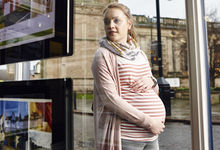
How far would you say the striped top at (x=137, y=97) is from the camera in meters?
0.72

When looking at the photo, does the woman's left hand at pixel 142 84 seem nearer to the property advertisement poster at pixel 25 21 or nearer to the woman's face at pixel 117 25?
the woman's face at pixel 117 25

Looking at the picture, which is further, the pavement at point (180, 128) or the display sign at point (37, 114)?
the display sign at point (37, 114)

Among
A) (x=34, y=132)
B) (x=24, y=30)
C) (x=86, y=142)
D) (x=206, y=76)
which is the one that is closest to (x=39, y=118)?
(x=34, y=132)

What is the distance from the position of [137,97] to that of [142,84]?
5 centimetres

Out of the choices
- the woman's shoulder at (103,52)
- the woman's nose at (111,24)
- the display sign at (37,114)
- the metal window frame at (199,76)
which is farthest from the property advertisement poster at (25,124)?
the metal window frame at (199,76)

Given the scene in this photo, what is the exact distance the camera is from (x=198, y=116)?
0.66 meters

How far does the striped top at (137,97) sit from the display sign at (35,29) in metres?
0.24

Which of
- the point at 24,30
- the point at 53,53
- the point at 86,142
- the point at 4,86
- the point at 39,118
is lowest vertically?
the point at 86,142

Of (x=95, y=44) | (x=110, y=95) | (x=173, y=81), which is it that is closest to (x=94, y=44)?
(x=95, y=44)

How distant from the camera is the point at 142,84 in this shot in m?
0.74

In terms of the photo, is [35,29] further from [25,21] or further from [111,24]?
[111,24]

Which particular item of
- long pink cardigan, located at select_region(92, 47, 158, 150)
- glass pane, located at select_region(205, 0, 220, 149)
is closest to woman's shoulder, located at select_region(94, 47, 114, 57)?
long pink cardigan, located at select_region(92, 47, 158, 150)

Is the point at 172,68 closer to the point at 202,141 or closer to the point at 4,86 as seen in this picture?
the point at 202,141

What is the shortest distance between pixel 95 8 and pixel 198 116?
58cm
